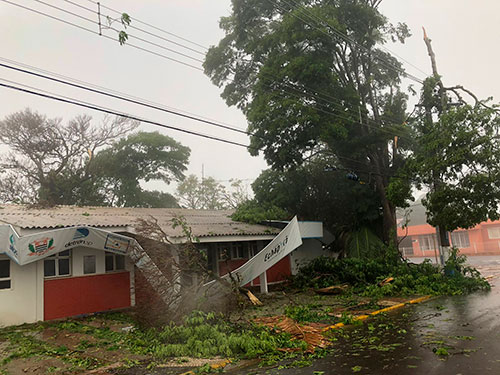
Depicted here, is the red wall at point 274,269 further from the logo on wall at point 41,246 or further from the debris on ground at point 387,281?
the logo on wall at point 41,246

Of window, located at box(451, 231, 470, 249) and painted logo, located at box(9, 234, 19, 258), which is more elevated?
painted logo, located at box(9, 234, 19, 258)

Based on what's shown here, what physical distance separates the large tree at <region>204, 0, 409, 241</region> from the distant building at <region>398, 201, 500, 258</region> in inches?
759

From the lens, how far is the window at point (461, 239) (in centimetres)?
4700

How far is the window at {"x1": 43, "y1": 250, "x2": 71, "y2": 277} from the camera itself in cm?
1303

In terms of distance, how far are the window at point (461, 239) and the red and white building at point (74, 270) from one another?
1471 inches

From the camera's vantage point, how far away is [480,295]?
15.0m

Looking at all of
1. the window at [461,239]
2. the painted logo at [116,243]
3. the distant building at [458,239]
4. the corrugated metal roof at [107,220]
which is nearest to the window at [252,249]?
the corrugated metal roof at [107,220]

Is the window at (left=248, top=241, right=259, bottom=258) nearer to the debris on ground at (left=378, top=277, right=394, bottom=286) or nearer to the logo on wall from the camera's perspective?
the debris on ground at (left=378, top=277, right=394, bottom=286)

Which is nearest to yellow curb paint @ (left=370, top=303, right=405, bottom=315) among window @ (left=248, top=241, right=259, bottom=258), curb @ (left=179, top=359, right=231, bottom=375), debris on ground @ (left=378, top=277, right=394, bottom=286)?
debris on ground @ (left=378, top=277, right=394, bottom=286)

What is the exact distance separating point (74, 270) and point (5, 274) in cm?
213

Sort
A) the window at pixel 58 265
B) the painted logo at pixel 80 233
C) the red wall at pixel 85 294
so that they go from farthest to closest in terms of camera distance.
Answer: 1. the window at pixel 58 265
2. the red wall at pixel 85 294
3. the painted logo at pixel 80 233

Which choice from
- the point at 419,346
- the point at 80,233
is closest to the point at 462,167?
the point at 419,346

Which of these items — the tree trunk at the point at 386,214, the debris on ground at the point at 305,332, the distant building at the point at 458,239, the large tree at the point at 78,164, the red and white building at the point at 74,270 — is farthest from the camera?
the distant building at the point at 458,239

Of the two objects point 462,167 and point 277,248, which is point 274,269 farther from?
point 462,167
